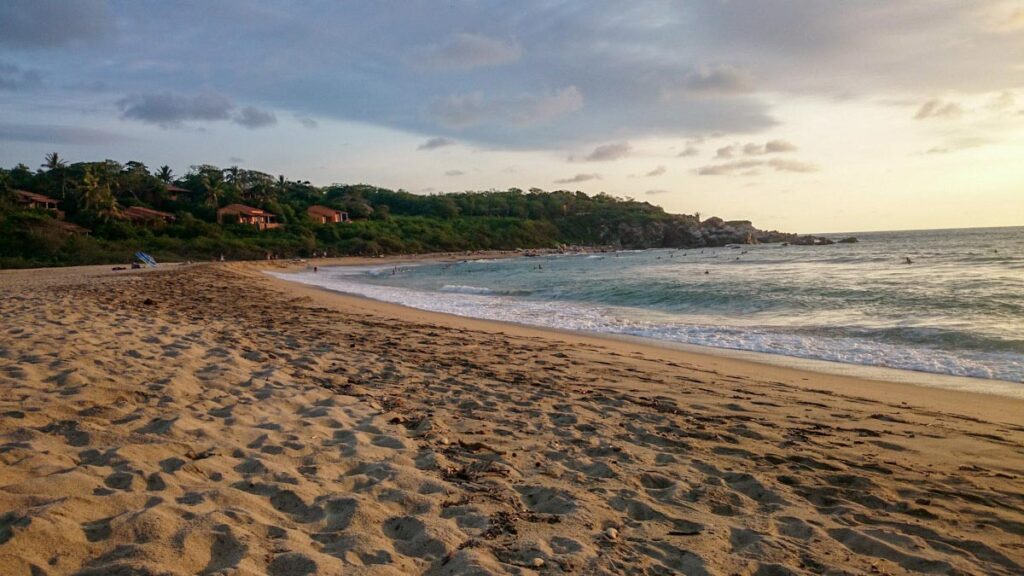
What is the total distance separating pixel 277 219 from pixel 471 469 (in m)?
69.9

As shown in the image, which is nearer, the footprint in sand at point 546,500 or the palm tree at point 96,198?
the footprint in sand at point 546,500

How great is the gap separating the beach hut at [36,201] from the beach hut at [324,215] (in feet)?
81.4

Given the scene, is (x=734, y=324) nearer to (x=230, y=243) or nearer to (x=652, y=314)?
(x=652, y=314)

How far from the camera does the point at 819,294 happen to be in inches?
730

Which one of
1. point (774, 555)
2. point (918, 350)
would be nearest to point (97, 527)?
point (774, 555)

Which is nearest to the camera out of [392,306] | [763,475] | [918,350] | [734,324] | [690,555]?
[690,555]

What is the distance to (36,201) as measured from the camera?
5178cm

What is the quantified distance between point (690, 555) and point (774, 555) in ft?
1.45

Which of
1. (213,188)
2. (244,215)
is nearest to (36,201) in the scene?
(213,188)

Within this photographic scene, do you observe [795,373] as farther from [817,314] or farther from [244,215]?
[244,215]

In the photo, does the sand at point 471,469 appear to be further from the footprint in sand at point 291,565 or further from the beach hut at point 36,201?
the beach hut at point 36,201

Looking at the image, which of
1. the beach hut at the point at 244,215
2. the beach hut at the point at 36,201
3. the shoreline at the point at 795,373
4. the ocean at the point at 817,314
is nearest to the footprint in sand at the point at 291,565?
the shoreline at the point at 795,373

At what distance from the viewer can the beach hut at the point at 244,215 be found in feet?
203

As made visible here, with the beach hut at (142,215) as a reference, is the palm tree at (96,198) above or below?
above
